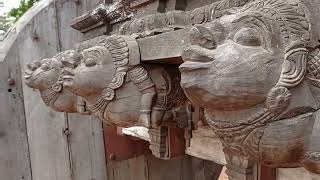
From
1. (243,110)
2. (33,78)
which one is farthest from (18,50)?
(243,110)

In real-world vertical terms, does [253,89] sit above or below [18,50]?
below

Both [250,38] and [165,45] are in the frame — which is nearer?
[250,38]

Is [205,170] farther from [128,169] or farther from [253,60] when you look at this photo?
[253,60]

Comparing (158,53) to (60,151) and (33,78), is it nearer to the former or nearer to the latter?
(33,78)

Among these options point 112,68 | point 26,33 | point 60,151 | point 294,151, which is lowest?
point 60,151

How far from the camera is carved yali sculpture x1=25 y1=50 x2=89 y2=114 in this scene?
0.97 m

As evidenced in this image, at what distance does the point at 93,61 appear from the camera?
A: 30.9 inches

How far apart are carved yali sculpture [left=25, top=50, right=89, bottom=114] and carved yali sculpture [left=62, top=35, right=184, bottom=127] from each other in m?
0.17

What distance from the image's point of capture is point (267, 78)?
44cm

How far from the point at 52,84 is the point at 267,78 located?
696mm

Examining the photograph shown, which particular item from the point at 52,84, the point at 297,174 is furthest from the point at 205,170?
the point at 52,84

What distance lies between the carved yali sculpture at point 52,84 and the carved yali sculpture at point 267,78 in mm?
554

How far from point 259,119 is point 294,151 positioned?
65 mm

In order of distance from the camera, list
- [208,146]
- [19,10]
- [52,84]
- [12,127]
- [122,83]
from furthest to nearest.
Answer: [19,10]
[12,127]
[208,146]
[52,84]
[122,83]
